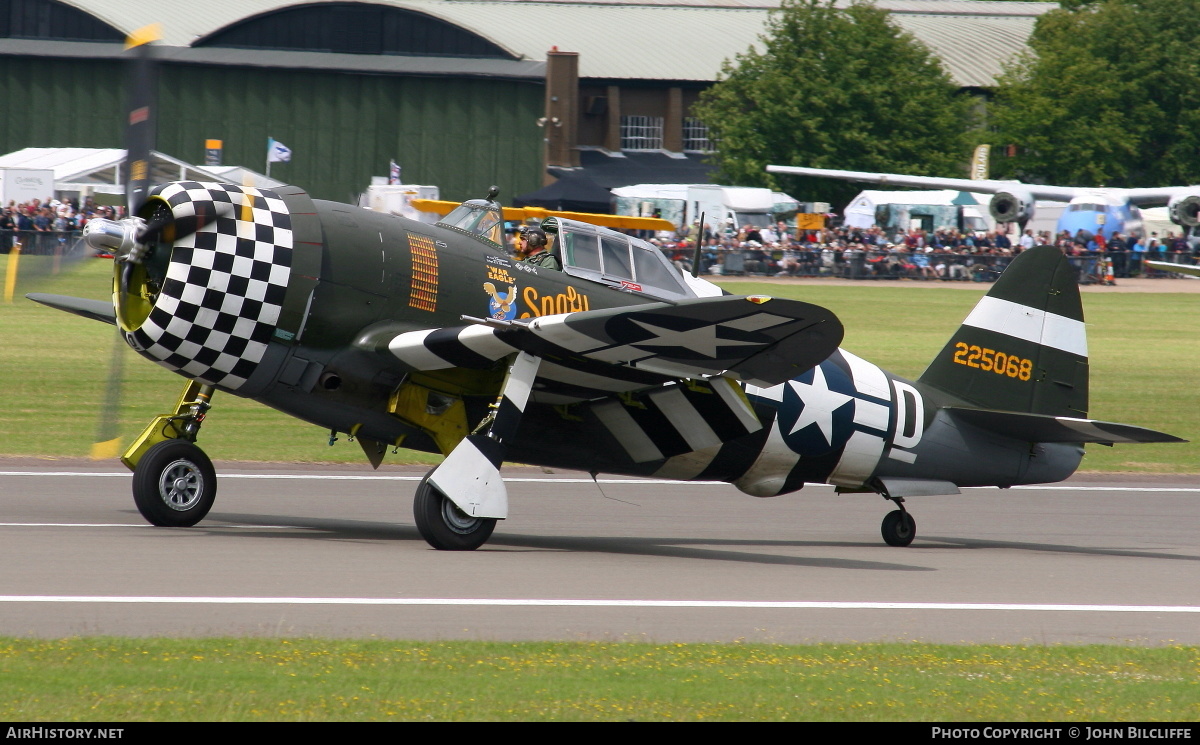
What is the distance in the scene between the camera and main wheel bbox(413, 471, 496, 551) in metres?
10.9

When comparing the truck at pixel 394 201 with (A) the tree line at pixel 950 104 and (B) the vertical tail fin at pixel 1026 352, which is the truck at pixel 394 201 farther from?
(A) the tree line at pixel 950 104

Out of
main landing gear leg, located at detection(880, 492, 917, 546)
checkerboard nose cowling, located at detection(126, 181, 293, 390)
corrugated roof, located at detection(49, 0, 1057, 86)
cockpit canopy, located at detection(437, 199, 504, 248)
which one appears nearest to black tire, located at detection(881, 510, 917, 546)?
main landing gear leg, located at detection(880, 492, 917, 546)

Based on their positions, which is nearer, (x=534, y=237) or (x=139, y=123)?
(x=139, y=123)

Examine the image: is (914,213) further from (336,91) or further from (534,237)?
(534,237)

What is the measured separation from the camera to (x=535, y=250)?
12.2m

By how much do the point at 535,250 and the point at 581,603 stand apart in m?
3.80

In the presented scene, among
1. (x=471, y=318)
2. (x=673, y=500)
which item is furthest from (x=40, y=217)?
(x=471, y=318)

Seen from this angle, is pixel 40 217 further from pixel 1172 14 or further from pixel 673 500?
pixel 1172 14

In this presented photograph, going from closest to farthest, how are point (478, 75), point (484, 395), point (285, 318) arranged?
1. point (285, 318)
2. point (484, 395)
3. point (478, 75)

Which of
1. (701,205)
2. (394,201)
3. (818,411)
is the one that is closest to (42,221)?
(394,201)

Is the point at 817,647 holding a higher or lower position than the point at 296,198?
lower

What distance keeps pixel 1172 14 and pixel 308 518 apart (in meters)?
77.1

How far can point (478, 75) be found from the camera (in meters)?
71.0

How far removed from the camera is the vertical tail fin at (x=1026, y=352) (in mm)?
13625
